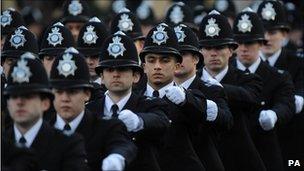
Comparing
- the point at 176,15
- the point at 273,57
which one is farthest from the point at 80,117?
the point at 176,15

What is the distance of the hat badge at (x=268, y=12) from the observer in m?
20.4

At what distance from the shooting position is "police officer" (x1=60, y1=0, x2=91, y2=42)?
19906mm

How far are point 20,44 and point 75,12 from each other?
4.29 m

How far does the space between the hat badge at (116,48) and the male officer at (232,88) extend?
2472 millimetres

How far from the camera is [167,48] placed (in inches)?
574

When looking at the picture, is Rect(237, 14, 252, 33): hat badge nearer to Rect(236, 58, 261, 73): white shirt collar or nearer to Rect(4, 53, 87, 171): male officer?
Rect(236, 58, 261, 73): white shirt collar

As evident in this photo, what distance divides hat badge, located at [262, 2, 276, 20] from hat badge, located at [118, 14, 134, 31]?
267 centimetres

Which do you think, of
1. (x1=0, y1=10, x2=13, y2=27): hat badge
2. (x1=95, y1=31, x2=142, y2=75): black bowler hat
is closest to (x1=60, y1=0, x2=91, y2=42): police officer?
(x1=0, y1=10, x2=13, y2=27): hat badge

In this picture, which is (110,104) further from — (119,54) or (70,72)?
(70,72)

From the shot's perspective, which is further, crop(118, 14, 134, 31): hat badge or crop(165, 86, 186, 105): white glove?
crop(118, 14, 134, 31): hat badge

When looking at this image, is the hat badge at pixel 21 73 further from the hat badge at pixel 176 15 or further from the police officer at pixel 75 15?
the hat badge at pixel 176 15

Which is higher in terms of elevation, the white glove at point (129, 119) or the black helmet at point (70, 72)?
the black helmet at point (70, 72)

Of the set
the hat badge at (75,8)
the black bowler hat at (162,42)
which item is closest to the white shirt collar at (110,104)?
the black bowler hat at (162,42)

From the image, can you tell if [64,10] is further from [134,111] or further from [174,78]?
[134,111]
